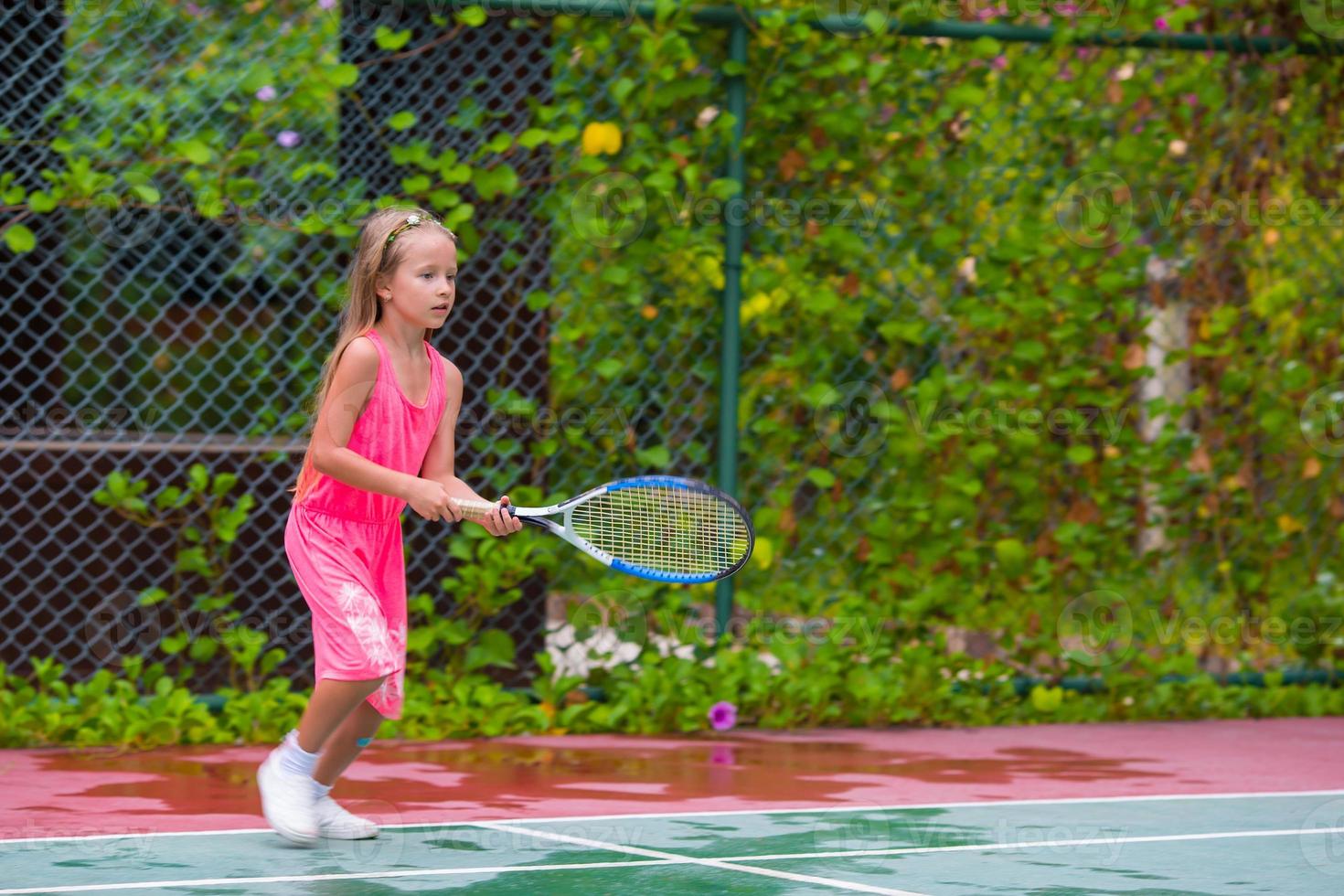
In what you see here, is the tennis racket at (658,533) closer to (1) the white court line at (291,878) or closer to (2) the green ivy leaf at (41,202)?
(1) the white court line at (291,878)

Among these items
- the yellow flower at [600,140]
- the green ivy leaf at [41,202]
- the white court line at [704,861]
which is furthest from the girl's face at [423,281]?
the yellow flower at [600,140]

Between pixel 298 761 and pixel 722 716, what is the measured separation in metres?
2.25

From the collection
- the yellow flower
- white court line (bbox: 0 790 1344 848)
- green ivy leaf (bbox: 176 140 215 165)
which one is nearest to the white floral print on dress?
white court line (bbox: 0 790 1344 848)

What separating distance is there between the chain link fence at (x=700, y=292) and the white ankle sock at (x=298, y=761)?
191 centimetres

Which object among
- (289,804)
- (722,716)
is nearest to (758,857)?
(289,804)

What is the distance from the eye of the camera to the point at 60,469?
5.71 meters

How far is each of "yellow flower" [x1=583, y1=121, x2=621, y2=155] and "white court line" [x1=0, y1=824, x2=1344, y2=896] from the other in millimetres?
2560

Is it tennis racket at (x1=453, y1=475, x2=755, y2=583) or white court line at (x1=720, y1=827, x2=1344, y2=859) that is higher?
tennis racket at (x1=453, y1=475, x2=755, y2=583)

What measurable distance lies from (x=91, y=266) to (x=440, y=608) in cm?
176

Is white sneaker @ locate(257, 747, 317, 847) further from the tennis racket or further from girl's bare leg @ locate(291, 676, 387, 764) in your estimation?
the tennis racket

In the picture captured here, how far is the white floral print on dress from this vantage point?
12.6 ft

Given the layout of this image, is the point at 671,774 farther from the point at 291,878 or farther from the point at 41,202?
the point at 41,202

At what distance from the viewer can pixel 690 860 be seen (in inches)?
151

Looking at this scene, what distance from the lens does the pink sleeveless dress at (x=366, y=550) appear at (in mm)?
3850
